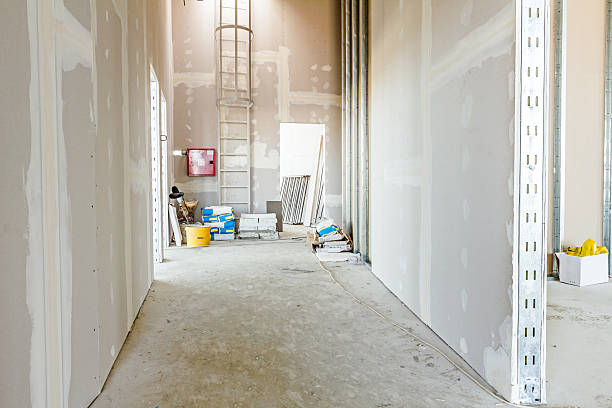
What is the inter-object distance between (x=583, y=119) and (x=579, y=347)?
264 centimetres

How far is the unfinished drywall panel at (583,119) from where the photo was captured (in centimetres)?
385

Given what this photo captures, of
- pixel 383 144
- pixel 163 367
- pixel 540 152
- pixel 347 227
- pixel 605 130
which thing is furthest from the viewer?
pixel 347 227

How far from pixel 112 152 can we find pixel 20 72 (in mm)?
971

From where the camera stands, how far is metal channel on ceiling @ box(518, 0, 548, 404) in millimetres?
1591

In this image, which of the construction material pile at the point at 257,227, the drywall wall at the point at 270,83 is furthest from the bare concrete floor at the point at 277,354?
the drywall wall at the point at 270,83

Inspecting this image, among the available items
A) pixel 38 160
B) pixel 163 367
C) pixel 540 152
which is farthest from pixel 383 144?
pixel 38 160

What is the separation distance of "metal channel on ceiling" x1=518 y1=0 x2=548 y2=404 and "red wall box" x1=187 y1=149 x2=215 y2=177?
6310 mm

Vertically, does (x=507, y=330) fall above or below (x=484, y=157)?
below

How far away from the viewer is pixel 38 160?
122 centimetres

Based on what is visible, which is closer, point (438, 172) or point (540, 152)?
point (540, 152)

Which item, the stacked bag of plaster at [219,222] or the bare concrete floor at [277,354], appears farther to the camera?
the stacked bag of plaster at [219,222]

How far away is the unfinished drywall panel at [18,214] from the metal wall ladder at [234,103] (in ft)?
20.6

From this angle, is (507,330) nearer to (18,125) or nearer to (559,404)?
(559,404)

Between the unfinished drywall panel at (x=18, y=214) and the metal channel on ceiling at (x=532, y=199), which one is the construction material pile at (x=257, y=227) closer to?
the metal channel on ceiling at (x=532, y=199)
